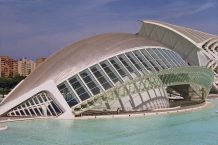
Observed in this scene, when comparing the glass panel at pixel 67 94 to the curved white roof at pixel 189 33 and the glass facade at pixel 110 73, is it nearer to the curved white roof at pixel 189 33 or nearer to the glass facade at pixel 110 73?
the glass facade at pixel 110 73

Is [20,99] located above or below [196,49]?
below

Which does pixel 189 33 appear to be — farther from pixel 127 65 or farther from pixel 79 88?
pixel 79 88

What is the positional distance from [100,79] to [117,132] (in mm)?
7944

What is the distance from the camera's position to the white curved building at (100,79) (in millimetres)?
28328

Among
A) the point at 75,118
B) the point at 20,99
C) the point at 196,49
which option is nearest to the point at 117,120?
the point at 75,118

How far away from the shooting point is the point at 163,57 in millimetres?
35562

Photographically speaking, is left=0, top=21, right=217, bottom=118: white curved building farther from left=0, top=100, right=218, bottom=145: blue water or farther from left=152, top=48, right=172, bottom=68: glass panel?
left=0, top=100, right=218, bottom=145: blue water

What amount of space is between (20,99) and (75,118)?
4.07 meters

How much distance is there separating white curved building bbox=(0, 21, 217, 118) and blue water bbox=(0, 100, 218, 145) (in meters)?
2.11

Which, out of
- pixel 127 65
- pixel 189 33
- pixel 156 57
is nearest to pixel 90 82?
pixel 127 65

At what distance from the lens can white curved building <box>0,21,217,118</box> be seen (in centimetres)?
2833

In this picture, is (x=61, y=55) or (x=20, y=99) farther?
(x=61, y=55)

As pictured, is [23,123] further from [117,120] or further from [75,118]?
[117,120]

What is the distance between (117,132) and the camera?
22.6 metres
